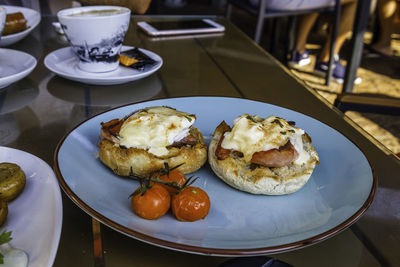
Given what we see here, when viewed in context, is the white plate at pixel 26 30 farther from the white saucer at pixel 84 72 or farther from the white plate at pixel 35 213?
the white plate at pixel 35 213

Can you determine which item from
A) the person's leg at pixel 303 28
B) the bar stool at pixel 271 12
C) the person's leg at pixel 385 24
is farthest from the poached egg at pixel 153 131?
the person's leg at pixel 385 24

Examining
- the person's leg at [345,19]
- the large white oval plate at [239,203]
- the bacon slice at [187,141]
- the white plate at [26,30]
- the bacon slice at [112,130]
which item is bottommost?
the person's leg at [345,19]

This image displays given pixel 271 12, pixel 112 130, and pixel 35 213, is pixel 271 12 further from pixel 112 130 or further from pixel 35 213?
pixel 35 213

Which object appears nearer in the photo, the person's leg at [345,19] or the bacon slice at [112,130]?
the bacon slice at [112,130]

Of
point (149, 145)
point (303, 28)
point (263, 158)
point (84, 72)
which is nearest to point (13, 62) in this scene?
point (84, 72)

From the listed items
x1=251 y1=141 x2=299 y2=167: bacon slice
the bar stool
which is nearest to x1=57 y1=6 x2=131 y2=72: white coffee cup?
x1=251 y1=141 x2=299 y2=167: bacon slice

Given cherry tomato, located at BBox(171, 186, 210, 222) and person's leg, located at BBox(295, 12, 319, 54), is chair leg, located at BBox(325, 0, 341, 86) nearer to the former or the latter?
person's leg, located at BBox(295, 12, 319, 54)

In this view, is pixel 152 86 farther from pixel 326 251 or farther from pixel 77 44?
pixel 326 251
